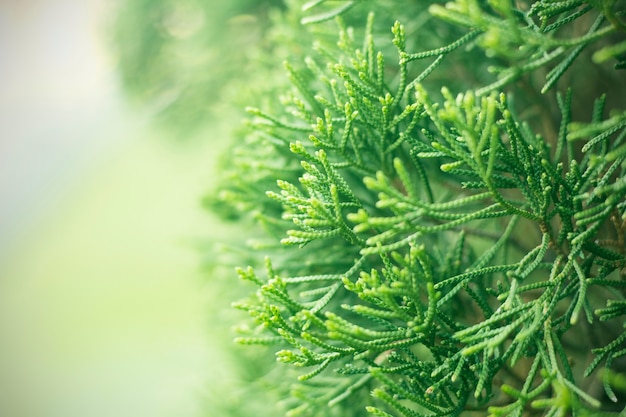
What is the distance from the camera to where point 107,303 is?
914 centimetres

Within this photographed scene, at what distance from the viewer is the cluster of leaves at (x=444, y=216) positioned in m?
0.94

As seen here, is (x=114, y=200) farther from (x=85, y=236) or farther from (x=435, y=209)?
(x=435, y=209)

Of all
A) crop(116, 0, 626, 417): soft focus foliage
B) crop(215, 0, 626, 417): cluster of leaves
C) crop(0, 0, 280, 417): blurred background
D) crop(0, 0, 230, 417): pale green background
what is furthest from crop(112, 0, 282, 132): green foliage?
crop(215, 0, 626, 417): cluster of leaves

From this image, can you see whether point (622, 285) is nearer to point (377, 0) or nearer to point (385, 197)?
point (385, 197)

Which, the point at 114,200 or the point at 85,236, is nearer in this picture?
the point at 85,236

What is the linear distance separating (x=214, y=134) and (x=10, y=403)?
8.17 metres

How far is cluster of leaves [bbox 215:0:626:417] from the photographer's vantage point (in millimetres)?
942

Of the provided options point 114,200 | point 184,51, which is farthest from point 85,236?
point 184,51

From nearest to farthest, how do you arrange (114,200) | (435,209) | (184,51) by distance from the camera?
(435,209) < (184,51) < (114,200)

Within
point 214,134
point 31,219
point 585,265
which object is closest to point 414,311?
point 585,265

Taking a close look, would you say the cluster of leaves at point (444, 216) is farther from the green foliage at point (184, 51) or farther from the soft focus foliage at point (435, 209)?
the green foliage at point (184, 51)

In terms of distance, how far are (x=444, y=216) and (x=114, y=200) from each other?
11.4 meters

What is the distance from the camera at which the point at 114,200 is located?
37.0 feet

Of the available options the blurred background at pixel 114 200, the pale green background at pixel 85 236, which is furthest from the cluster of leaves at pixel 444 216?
the pale green background at pixel 85 236
